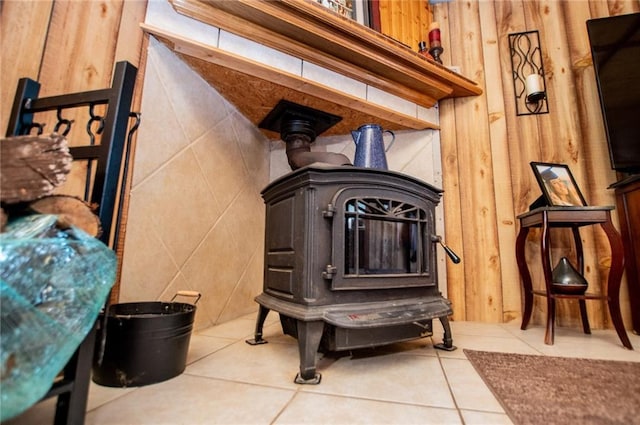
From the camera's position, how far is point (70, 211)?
0.60 m

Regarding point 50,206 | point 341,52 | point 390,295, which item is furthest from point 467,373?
point 341,52

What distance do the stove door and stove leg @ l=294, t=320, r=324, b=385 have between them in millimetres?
141

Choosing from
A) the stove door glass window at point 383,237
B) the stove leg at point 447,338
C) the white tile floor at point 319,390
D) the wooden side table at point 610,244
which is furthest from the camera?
the wooden side table at point 610,244

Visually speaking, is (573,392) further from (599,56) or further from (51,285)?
(599,56)

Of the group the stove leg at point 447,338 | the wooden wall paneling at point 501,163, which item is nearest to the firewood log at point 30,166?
the stove leg at point 447,338

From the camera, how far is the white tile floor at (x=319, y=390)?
68cm

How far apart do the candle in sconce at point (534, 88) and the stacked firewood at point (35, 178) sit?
6.73 ft

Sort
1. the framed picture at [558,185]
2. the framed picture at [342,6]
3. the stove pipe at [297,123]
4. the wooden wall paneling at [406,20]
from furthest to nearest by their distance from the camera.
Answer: the wooden wall paneling at [406,20] < the stove pipe at [297,123] < the framed picture at [342,6] < the framed picture at [558,185]

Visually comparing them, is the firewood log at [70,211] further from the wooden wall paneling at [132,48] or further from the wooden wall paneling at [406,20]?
the wooden wall paneling at [406,20]

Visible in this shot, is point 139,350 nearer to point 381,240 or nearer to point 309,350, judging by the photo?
point 309,350

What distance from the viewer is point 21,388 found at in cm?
43

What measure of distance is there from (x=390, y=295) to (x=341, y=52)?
112 centimetres

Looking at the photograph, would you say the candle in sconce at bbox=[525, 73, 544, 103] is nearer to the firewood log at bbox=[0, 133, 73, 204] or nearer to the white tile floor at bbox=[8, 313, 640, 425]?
the white tile floor at bbox=[8, 313, 640, 425]

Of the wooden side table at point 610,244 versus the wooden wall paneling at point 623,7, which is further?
the wooden wall paneling at point 623,7
